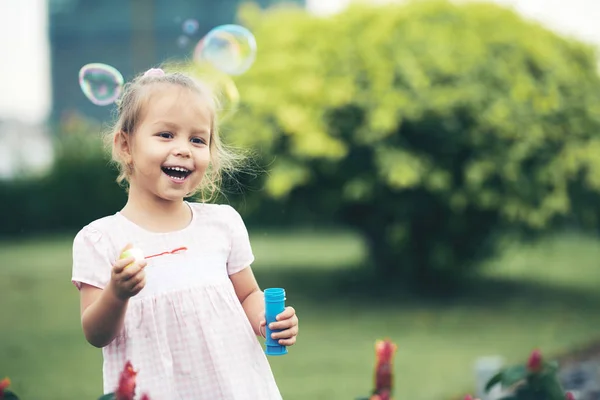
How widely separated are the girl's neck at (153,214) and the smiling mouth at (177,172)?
0.09 meters

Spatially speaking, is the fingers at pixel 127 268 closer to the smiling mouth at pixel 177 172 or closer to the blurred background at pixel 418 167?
the smiling mouth at pixel 177 172

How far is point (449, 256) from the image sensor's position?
7004 mm

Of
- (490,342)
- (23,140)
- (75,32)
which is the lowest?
(490,342)

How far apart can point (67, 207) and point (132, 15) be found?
28147 millimetres

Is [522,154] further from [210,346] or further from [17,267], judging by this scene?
[17,267]

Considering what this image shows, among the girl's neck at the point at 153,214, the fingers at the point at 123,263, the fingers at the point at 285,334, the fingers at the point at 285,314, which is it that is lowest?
the fingers at the point at 285,334

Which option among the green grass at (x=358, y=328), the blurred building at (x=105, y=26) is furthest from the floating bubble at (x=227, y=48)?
the blurred building at (x=105, y=26)

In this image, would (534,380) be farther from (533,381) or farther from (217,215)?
(217,215)

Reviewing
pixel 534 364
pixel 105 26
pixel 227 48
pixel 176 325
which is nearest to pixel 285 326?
pixel 176 325

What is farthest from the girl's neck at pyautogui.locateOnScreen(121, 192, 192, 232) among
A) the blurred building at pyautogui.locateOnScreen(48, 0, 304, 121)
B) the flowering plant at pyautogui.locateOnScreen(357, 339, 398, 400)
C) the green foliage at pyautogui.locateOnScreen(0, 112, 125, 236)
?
the blurred building at pyautogui.locateOnScreen(48, 0, 304, 121)

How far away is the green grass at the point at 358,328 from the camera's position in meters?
4.73

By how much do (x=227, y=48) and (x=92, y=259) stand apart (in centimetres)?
160

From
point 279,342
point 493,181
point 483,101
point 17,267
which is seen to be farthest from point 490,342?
point 17,267

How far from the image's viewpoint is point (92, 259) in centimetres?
178
